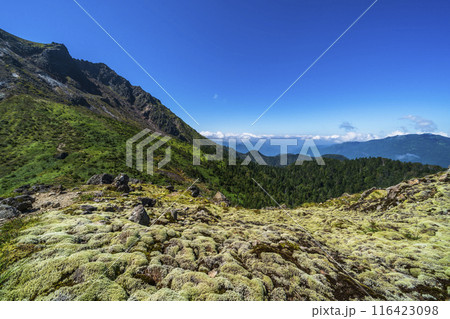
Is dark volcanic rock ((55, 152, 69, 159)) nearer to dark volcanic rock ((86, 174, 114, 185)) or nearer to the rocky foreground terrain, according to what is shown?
dark volcanic rock ((86, 174, 114, 185))

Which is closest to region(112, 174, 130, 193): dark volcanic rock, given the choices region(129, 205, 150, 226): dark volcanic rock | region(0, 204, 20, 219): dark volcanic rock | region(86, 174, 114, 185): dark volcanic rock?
region(86, 174, 114, 185): dark volcanic rock

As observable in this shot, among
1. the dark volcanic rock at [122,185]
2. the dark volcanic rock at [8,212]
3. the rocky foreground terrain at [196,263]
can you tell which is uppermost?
the dark volcanic rock at [122,185]

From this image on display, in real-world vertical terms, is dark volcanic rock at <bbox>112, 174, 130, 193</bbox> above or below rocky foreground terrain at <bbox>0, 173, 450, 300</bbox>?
above

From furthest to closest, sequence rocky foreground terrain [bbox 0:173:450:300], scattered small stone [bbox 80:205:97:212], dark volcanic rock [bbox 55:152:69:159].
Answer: dark volcanic rock [bbox 55:152:69:159] → scattered small stone [bbox 80:205:97:212] → rocky foreground terrain [bbox 0:173:450:300]

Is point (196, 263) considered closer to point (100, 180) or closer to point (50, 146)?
point (100, 180)

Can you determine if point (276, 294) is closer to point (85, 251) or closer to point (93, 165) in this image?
point (85, 251)

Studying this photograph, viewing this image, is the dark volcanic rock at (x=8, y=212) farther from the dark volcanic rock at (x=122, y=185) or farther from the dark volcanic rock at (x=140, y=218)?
the dark volcanic rock at (x=122, y=185)

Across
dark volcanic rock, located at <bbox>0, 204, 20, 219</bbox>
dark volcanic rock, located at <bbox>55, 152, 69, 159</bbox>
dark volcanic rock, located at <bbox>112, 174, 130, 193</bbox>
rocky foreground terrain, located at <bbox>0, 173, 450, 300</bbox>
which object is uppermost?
dark volcanic rock, located at <bbox>55, 152, 69, 159</bbox>

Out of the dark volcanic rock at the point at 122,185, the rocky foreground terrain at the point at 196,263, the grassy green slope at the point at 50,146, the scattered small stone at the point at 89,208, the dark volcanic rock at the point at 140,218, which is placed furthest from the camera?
the grassy green slope at the point at 50,146

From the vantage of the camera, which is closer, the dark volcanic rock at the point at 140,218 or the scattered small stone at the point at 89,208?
the dark volcanic rock at the point at 140,218

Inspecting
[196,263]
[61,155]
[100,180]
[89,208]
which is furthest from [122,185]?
[61,155]

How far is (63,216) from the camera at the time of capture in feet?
53.6

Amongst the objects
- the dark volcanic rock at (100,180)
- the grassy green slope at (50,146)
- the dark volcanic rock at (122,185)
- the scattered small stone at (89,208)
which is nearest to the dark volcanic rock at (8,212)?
the scattered small stone at (89,208)
